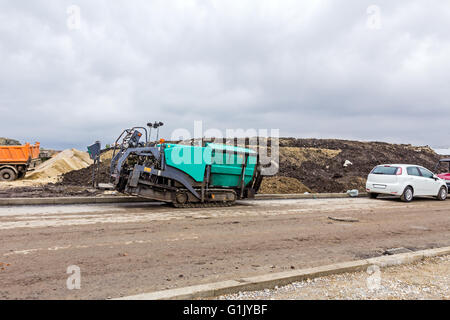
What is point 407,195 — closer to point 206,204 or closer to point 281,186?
point 281,186

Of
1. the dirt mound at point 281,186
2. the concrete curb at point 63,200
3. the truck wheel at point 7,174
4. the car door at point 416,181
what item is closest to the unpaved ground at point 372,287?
the concrete curb at point 63,200

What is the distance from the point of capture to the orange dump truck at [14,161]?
2044 cm

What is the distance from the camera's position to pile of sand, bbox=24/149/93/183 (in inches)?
850

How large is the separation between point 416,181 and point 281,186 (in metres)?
5.97

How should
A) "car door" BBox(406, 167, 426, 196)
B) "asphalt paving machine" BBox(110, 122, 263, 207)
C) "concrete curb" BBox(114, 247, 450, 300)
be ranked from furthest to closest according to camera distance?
"car door" BBox(406, 167, 426, 196)
"asphalt paving machine" BBox(110, 122, 263, 207)
"concrete curb" BBox(114, 247, 450, 300)

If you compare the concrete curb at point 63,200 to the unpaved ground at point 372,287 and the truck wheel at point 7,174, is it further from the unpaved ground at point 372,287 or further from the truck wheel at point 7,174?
the truck wheel at point 7,174

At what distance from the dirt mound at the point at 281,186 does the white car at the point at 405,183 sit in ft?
11.1

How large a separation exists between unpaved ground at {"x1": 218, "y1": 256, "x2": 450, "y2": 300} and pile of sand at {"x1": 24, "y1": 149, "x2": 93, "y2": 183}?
721 inches

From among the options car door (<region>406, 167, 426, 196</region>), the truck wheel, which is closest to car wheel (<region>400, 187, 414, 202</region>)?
car door (<region>406, 167, 426, 196</region>)

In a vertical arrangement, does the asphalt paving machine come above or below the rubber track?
above

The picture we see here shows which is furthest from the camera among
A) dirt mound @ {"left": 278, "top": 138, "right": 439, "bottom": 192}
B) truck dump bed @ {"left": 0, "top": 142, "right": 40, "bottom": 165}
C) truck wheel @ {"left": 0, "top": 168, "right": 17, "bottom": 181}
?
dirt mound @ {"left": 278, "top": 138, "right": 439, "bottom": 192}

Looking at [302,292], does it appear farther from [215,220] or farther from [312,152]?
[312,152]

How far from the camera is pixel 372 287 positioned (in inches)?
175

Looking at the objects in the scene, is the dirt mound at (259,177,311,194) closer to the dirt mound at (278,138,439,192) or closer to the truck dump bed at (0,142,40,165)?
the dirt mound at (278,138,439,192)
